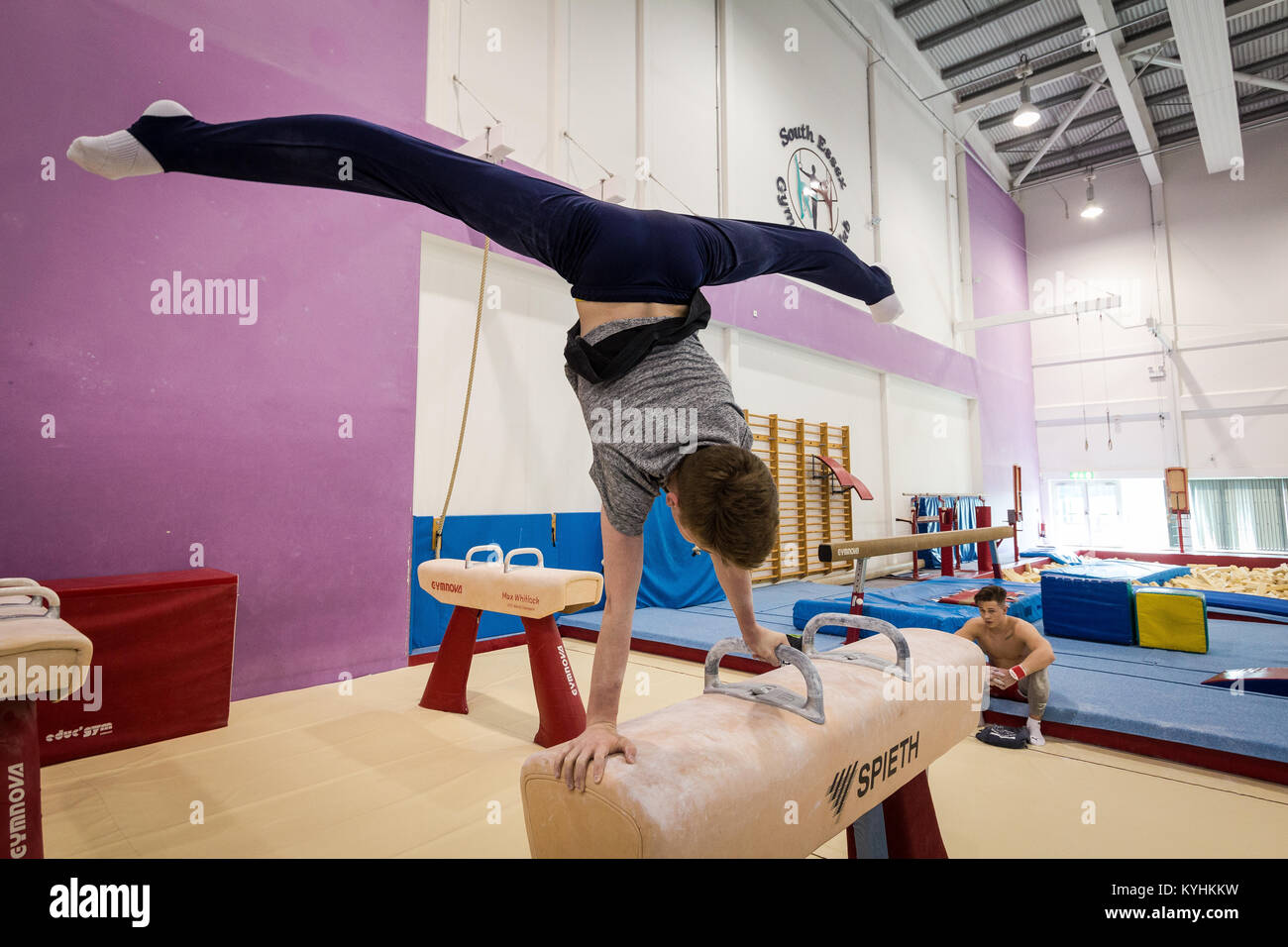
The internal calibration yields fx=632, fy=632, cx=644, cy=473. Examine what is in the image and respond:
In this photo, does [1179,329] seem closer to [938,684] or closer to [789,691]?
[938,684]

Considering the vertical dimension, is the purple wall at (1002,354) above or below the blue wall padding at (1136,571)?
above

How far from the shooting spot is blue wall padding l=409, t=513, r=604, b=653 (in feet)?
12.7

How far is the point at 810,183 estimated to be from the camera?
743 cm

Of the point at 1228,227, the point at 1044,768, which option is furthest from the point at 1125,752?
the point at 1228,227

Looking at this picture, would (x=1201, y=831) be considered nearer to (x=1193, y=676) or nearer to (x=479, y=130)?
(x=1193, y=676)

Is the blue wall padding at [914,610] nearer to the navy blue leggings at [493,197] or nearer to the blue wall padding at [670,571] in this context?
the blue wall padding at [670,571]

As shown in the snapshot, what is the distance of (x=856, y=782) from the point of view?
124 centimetres

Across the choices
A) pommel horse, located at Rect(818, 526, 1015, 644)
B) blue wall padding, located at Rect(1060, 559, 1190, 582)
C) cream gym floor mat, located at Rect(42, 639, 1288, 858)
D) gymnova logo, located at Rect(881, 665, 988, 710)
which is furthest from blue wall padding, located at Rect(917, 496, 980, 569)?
gymnova logo, located at Rect(881, 665, 988, 710)

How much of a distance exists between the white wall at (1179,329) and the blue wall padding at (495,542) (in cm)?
1036

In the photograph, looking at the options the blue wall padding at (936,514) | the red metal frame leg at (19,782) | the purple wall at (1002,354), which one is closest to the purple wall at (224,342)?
the red metal frame leg at (19,782)

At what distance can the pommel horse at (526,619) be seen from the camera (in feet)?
8.56
